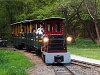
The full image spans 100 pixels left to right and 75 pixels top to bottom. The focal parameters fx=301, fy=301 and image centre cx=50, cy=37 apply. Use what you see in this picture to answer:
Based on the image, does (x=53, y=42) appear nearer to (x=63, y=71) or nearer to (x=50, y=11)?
(x=63, y=71)

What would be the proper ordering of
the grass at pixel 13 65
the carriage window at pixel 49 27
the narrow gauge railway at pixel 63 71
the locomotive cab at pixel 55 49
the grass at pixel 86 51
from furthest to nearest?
the grass at pixel 86 51 < the carriage window at pixel 49 27 < the locomotive cab at pixel 55 49 < the narrow gauge railway at pixel 63 71 < the grass at pixel 13 65

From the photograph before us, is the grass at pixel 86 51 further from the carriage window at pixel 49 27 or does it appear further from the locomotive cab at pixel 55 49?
the carriage window at pixel 49 27

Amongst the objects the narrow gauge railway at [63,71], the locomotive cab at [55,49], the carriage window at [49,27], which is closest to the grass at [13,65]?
the locomotive cab at [55,49]

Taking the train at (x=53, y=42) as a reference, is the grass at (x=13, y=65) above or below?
below

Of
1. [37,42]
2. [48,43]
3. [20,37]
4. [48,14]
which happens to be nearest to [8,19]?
[48,14]

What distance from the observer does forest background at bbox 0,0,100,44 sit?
123 ft

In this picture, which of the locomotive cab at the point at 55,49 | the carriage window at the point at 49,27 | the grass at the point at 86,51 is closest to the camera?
the locomotive cab at the point at 55,49

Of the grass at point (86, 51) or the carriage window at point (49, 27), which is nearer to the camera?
the carriage window at point (49, 27)

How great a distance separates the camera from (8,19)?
47.3m

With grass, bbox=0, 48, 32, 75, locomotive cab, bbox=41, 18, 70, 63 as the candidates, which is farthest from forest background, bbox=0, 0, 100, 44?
grass, bbox=0, 48, 32, 75

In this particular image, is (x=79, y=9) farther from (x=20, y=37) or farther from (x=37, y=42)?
(x=37, y=42)

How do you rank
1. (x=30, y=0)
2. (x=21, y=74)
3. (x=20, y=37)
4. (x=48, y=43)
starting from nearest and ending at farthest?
(x=21, y=74), (x=48, y=43), (x=20, y=37), (x=30, y=0)

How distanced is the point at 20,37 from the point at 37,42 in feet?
35.4

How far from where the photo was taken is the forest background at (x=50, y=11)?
123ft
